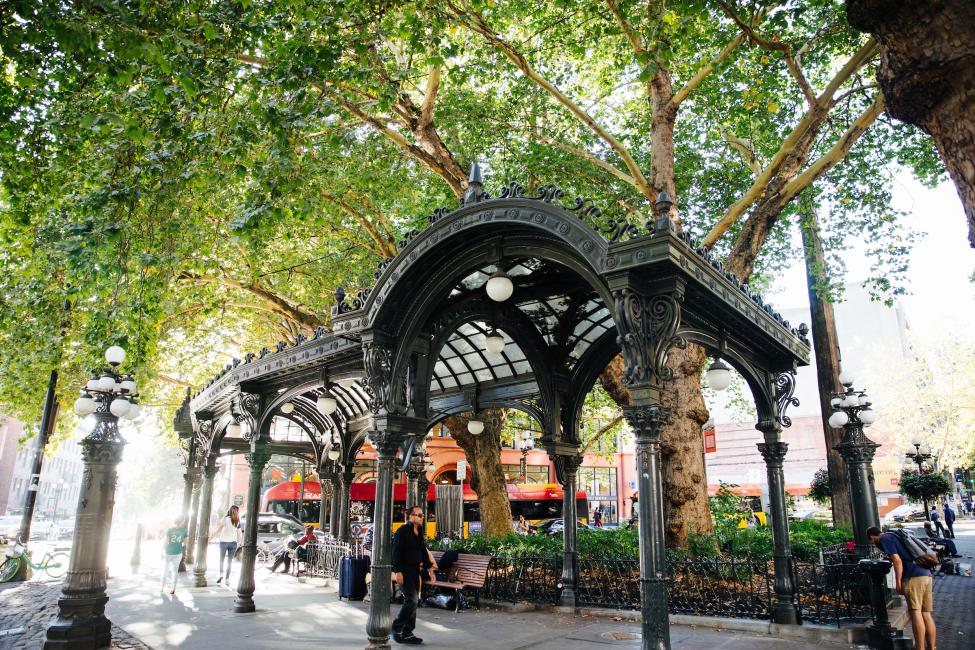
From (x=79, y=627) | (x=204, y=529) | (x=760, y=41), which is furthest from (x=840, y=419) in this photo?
(x=204, y=529)

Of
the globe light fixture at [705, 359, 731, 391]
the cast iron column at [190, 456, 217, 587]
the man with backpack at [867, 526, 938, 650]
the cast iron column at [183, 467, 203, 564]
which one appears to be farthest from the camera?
the cast iron column at [183, 467, 203, 564]

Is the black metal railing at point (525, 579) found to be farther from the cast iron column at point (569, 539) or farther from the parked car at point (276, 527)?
the parked car at point (276, 527)

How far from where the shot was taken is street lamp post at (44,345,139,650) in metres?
8.11

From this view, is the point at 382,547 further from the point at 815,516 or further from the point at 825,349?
the point at 815,516

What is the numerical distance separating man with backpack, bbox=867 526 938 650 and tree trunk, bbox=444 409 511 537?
33.3 feet

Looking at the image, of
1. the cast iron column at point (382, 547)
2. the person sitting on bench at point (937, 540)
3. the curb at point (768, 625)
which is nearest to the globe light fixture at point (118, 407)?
the cast iron column at point (382, 547)

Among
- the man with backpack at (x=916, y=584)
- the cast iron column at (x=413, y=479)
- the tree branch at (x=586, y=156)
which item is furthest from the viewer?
the cast iron column at (x=413, y=479)

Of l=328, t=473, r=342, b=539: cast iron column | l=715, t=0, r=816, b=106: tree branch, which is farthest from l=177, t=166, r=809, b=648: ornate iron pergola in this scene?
l=328, t=473, r=342, b=539: cast iron column

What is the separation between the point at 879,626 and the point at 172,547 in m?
12.9

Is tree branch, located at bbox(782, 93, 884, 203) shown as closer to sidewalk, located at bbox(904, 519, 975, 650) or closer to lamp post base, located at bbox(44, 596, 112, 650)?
sidewalk, located at bbox(904, 519, 975, 650)

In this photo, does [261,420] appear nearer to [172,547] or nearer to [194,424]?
[172,547]

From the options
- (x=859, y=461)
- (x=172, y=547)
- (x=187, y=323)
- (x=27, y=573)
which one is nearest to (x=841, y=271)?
(x=859, y=461)

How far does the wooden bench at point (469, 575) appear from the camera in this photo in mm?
10758

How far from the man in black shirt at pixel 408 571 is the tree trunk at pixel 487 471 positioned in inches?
315
